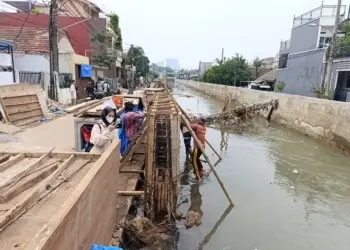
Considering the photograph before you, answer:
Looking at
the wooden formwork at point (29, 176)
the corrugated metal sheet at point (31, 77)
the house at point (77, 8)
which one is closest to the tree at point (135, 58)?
the house at point (77, 8)

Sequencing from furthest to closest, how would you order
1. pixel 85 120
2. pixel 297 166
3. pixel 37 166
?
pixel 297 166 < pixel 85 120 < pixel 37 166

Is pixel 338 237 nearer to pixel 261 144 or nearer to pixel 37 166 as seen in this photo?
pixel 37 166

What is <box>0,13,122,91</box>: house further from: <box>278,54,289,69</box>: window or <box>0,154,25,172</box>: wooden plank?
<box>0,154,25,172</box>: wooden plank

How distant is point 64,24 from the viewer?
2881cm

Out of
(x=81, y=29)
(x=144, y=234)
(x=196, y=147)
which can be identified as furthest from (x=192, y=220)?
(x=81, y=29)

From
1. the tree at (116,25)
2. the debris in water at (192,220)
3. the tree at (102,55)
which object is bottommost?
the debris in water at (192,220)

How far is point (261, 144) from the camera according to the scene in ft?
46.0

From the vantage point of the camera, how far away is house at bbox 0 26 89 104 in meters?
17.5

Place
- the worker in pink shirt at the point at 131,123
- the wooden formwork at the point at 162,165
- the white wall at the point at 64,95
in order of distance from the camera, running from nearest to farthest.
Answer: the wooden formwork at the point at 162,165
the worker in pink shirt at the point at 131,123
the white wall at the point at 64,95

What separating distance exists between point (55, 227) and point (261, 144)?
13.2m

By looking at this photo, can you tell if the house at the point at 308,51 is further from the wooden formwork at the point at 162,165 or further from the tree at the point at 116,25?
the tree at the point at 116,25

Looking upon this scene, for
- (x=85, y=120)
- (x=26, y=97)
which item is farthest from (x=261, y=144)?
(x=26, y=97)

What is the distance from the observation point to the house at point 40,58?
690 inches

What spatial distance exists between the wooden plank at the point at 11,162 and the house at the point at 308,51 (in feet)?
75.9
